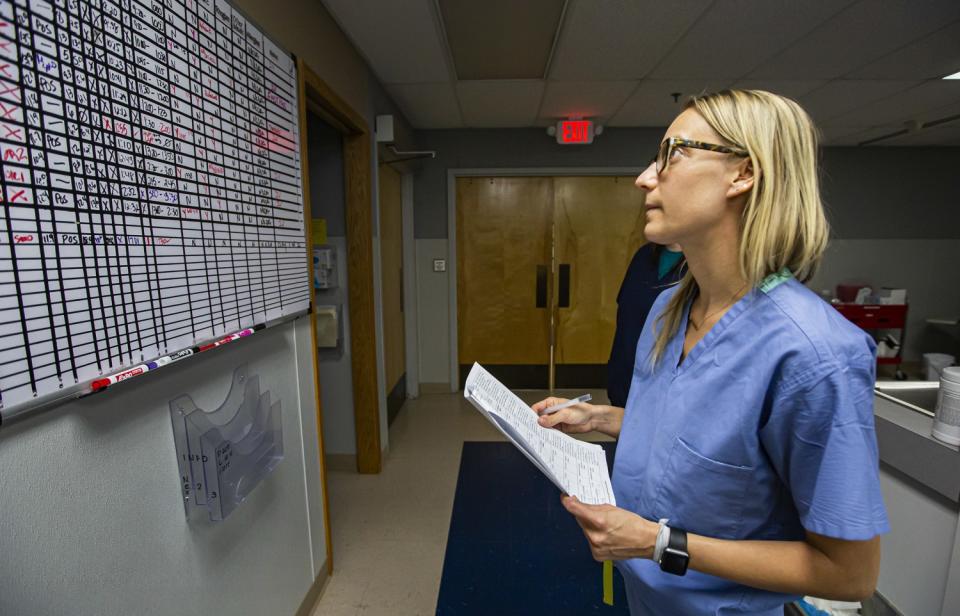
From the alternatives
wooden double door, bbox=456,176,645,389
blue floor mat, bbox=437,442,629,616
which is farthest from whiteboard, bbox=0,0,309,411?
wooden double door, bbox=456,176,645,389

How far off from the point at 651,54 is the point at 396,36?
1.42 meters

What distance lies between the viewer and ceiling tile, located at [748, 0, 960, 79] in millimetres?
1965

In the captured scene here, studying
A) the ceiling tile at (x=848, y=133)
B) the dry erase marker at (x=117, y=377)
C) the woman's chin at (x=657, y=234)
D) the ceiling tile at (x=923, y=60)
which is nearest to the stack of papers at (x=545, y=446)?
the woman's chin at (x=657, y=234)

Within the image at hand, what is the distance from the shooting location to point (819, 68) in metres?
2.61

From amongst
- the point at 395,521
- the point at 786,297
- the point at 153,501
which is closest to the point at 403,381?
the point at 395,521

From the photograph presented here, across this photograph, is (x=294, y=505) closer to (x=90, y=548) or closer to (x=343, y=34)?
(x=90, y=548)

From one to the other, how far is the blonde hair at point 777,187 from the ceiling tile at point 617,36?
1.62 metres

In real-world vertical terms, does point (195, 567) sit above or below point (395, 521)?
above

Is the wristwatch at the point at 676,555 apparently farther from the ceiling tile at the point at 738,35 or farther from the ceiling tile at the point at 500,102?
the ceiling tile at the point at 500,102

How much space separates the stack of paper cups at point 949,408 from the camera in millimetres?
1191

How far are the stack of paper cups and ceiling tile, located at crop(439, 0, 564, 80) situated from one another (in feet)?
6.52

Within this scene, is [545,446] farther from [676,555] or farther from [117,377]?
[117,377]

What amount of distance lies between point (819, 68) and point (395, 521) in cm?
362

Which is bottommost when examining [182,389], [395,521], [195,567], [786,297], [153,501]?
[395,521]
